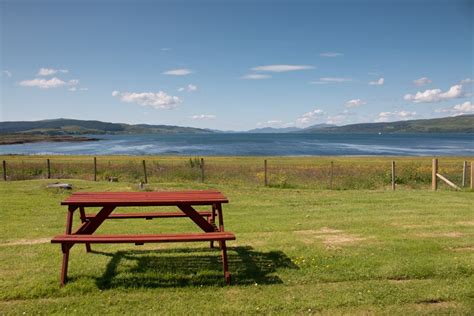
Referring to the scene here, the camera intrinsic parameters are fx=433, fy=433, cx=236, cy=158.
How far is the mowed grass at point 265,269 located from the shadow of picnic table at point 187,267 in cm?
1

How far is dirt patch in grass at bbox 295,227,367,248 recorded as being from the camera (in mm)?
7121

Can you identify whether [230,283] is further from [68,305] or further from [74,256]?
[74,256]

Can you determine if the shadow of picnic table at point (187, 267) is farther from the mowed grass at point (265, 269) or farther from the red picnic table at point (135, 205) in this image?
the red picnic table at point (135, 205)

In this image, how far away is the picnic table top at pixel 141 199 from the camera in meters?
5.59

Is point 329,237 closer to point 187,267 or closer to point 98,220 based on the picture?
point 187,267

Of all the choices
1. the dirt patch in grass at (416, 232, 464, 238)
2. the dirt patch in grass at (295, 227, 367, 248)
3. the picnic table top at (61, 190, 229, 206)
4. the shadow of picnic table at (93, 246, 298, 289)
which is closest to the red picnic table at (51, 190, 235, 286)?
the picnic table top at (61, 190, 229, 206)

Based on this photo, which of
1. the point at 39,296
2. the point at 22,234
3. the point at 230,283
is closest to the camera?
the point at 39,296

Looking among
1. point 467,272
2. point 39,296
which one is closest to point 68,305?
point 39,296

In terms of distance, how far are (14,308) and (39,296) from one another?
0.36 metres

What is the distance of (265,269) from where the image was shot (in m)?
5.76

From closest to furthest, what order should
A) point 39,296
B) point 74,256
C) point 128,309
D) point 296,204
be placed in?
point 128,309
point 39,296
point 74,256
point 296,204

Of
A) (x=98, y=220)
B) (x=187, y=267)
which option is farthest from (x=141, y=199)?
(x=187, y=267)

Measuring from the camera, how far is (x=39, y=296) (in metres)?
4.87

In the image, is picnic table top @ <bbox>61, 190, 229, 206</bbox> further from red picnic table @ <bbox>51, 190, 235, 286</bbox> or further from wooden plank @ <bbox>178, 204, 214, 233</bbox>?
wooden plank @ <bbox>178, 204, 214, 233</bbox>
